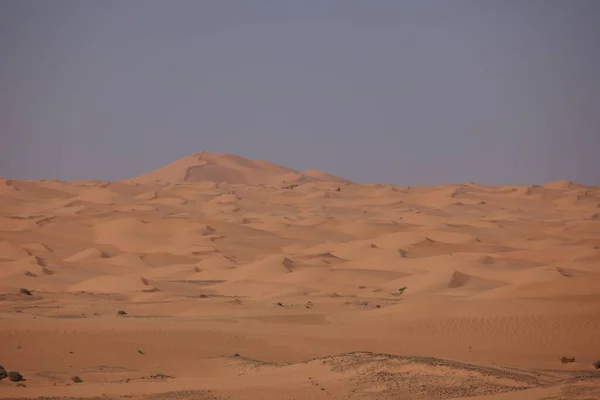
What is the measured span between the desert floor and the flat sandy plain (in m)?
0.07

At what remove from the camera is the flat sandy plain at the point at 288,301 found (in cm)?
1345

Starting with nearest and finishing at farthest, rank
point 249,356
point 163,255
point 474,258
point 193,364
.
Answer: point 193,364
point 249,356
point 474,258
point 163,255

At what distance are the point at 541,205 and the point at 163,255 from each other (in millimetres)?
42840

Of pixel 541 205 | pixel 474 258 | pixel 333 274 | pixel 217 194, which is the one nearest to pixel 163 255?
pixel 333 274

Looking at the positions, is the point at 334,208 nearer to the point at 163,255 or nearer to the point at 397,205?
the point at 397,205

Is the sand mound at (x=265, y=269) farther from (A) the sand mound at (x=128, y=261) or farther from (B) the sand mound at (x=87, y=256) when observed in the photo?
(B) the sand mound at (x=87, y=256)

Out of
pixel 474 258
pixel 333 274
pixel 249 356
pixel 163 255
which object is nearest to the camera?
pixel 249 356

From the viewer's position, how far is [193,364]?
657 inches

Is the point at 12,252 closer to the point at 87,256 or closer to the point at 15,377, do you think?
the point at 87,256

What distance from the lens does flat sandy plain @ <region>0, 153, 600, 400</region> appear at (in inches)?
530

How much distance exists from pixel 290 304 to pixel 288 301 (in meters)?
0.94

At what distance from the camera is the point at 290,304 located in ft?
86.1

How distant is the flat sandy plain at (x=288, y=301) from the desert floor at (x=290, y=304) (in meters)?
→ 0.07

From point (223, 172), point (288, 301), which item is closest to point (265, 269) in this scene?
point (288, 301)
